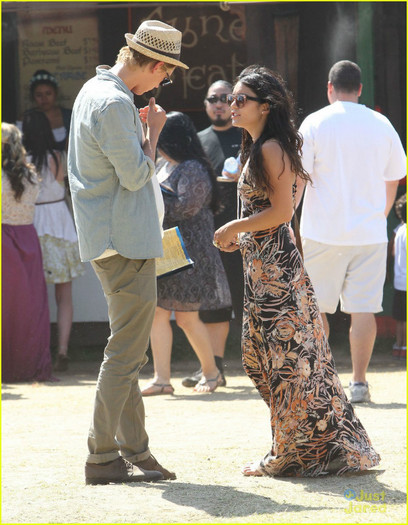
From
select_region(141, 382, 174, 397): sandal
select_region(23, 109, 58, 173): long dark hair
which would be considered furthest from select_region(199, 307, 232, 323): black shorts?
select_region(23, 109, 58, 173): long dark hair

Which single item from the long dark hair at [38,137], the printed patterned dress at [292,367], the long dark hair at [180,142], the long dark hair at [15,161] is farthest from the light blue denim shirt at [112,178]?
the long dark hair at [38,137]

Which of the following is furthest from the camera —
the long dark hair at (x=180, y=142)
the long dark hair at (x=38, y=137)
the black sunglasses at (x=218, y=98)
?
the long dark hair at (x=38, y=137)

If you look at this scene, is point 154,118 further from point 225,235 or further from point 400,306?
point 400,306

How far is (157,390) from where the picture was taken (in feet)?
22.1

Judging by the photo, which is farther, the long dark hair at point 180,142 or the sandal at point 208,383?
the sandal at point 208,383

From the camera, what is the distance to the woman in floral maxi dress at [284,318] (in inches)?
165

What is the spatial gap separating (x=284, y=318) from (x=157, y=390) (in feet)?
8.84

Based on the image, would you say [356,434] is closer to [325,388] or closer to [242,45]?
[325,388]

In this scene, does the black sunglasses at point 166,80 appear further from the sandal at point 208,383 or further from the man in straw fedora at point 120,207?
the sandal at point 208,383

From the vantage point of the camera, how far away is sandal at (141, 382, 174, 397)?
6738 millimetres

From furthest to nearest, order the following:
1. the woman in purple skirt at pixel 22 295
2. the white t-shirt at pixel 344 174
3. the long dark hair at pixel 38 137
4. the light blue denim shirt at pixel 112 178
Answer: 1. the long dark hair at pixel 38 137
2. the woman in purple skirt at pixel 22 295
3. the white t-shirt at pixel 344 174
4. the light blue denim shirt at pixel 112 178

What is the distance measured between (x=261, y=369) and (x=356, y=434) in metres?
0.48

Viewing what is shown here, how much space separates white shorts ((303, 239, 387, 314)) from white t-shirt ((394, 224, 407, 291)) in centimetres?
205

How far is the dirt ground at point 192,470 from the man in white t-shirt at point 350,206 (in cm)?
61
